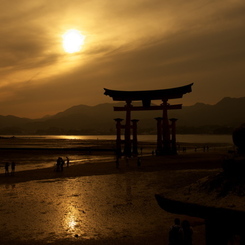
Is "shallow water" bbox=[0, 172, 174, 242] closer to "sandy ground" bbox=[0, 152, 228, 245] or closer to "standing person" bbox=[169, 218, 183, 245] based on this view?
"sandy ground" bbox=[0, 152, 228, 245]

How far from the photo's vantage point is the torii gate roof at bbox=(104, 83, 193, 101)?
32.5 m

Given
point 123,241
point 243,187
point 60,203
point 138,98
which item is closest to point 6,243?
point 123,241

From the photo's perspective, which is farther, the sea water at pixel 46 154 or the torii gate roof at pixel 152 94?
the sea water at pixel 46 154

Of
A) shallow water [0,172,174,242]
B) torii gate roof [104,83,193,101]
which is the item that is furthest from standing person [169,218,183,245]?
torii gate roof [104,83,193,101]

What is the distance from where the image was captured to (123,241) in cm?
782

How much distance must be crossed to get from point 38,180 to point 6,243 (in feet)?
36.2

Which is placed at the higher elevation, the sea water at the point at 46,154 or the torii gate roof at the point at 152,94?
the torii gate roof at the point at 152,94

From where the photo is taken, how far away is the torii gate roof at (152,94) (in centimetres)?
3247

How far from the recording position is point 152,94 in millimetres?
34219

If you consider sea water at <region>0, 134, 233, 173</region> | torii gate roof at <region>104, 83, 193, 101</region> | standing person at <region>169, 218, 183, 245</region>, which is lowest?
sea water at <region>0, 134, 233, 173</region>

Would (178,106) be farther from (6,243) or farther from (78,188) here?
(6,243)

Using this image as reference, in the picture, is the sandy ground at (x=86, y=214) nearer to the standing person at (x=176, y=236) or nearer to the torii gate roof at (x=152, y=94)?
the standing person at (x=176, y=236)

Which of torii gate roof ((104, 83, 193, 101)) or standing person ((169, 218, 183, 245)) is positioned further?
torii gate roof ((104, 83, 193, 101))

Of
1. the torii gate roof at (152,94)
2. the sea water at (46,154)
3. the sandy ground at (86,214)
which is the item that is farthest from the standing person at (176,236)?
the torii gate roof at (152,94)
